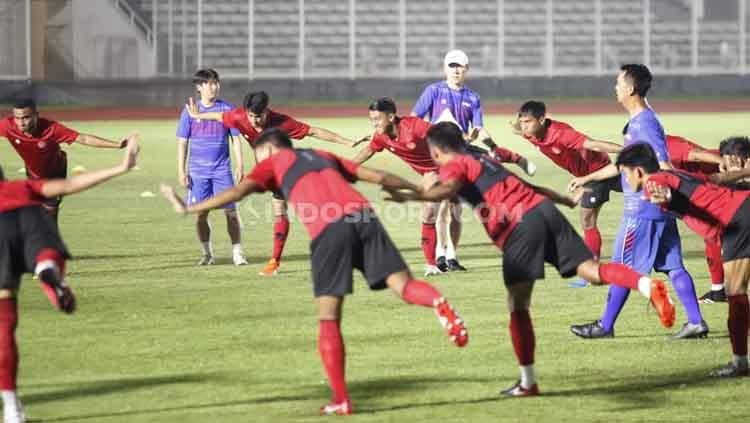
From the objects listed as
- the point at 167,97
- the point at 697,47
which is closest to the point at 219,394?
the point at 167,97

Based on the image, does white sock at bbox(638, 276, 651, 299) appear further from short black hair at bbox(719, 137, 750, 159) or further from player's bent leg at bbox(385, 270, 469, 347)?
short black hair at bbox(719, 137, 750, 159)

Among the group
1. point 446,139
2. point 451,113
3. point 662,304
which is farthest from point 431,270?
point 662,304

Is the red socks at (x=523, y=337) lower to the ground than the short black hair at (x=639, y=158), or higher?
lower

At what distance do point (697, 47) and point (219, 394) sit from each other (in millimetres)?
47419

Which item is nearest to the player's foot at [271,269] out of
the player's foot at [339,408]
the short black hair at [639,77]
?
the short black hair at [639,77]

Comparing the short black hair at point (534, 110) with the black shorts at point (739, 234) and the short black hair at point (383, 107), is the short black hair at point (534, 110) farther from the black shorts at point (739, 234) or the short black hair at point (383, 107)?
the black shorts at point (739, 234)

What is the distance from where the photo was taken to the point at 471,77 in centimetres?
4881

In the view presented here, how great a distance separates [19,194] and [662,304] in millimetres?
3972

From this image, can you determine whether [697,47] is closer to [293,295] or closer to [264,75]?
[264,75]

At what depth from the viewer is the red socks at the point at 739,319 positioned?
958 cm

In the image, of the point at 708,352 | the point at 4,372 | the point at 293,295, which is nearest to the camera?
the point at 4,372

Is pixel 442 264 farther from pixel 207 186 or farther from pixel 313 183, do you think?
pixel 313 183

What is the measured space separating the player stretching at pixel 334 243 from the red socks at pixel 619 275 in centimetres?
126

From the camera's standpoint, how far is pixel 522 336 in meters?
8.90
